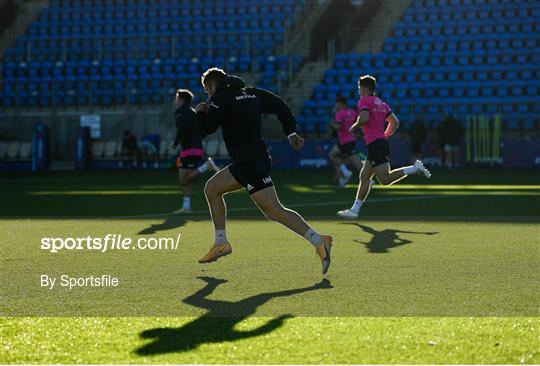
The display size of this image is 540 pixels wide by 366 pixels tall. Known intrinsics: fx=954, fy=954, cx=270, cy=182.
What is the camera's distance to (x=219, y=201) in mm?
9523

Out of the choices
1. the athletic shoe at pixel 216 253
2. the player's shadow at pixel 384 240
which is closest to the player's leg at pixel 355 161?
the player's shadow at pixel 384 240

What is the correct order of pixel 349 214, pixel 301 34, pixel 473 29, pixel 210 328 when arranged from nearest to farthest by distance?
pixel 210 328
pixel 349 214
pixel 473 29
pixel 301 34

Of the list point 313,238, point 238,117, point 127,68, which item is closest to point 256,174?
point 238,117

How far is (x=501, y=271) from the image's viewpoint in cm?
870

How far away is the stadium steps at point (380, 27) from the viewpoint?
135 ft

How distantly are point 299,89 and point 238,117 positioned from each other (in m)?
30.7

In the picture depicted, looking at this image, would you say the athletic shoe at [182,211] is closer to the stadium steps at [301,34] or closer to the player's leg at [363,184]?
the player's leg at [363,184]

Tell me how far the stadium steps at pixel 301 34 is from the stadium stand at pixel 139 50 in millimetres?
395

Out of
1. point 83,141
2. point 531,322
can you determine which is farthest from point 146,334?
point 83,141

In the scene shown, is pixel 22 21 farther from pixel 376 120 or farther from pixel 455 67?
pixel 376 120

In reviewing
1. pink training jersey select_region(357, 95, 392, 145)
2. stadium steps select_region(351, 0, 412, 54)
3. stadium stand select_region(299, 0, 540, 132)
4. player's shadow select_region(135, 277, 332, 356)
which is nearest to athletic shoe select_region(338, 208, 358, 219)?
pink training jersey select_region(357, 95, 392, 145)

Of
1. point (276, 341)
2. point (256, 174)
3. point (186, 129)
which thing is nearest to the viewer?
point (276, 341)

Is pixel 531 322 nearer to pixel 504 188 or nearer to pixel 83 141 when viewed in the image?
pixel 504 188

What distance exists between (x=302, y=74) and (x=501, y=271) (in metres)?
31.8
